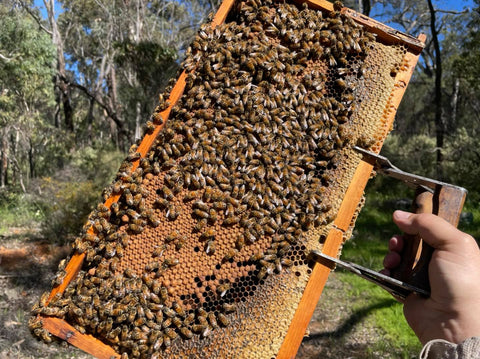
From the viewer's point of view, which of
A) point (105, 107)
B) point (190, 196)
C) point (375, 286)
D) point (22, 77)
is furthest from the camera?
point (105, 107)

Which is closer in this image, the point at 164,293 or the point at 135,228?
the point at 164,293

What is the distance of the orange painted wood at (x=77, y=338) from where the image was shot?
8.12ft

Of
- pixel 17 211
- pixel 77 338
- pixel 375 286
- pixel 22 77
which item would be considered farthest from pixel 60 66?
pixel 77 338

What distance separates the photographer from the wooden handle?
2.61 m

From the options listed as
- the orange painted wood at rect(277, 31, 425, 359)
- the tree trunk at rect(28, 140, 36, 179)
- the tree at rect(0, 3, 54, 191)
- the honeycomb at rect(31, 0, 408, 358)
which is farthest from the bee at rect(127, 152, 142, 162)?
the tree trunk at rect(28, 140, 36, 179)

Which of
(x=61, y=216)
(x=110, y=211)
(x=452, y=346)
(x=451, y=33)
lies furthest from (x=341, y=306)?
(x=451, y=33)

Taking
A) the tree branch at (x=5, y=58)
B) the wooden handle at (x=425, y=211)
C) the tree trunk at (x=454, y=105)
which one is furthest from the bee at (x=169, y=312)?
the tree trunk at (x=454, y=105)

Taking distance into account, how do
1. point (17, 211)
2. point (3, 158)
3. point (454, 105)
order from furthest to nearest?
point (454, 105), point (3, 158), point (17, 211)

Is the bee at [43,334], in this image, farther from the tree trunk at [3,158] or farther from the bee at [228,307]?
the tree trunk at [3,158]

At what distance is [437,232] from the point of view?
252 centimetres

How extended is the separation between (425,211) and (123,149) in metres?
23.2

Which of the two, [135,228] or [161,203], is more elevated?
[161,203]

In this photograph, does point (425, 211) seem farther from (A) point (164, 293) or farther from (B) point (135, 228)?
(B) point (135, 228)

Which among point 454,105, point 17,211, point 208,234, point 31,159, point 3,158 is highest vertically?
point 454,105
